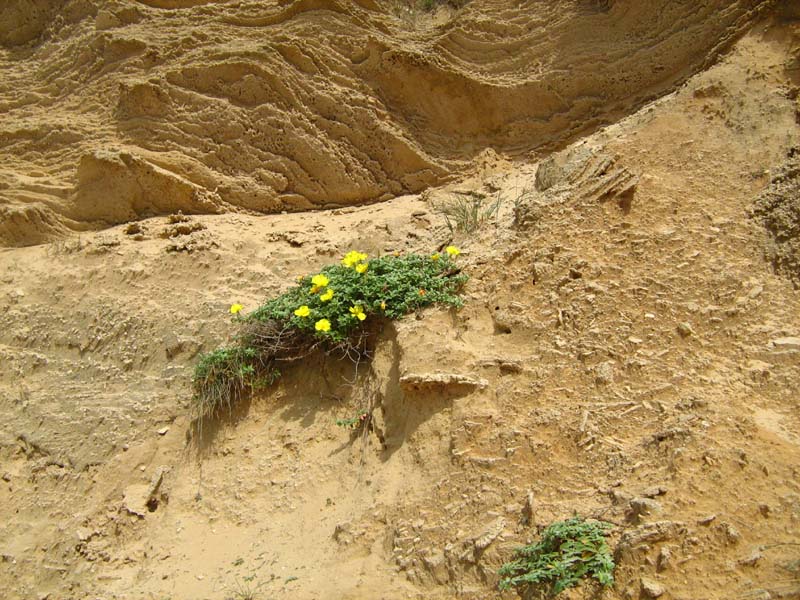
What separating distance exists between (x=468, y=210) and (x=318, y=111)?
1.48m

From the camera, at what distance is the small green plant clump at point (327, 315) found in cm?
361

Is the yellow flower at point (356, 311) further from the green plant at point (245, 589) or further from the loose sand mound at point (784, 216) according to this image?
the loose sand mound at point (784, 216)

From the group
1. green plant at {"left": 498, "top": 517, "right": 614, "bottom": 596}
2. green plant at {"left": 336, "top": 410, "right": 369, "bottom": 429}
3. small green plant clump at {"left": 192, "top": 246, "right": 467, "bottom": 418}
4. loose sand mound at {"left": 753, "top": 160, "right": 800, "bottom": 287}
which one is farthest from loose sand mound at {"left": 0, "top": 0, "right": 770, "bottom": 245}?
green plant at {"left": 498, "top": 517, "right": 614, "bottom": 596}

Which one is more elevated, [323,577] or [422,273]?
[422,273]

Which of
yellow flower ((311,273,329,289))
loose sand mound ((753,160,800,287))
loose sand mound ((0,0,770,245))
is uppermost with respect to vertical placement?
loose sand mound ((0,0,770,245))

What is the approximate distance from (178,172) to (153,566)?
113 inches

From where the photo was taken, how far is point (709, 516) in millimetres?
2303

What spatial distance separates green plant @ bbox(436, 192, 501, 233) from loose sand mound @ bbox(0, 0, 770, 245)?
432 millimetres

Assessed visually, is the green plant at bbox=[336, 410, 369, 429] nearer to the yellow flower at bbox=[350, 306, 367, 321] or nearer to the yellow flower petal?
the yellow flower at bbox=[350, 306, 367, 321]

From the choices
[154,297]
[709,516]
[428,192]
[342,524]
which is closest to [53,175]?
[154,297]

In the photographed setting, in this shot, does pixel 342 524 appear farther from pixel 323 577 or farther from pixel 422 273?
pixel 422 273

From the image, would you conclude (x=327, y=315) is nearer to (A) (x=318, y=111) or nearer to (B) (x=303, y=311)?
(B) (x=303, y=311)

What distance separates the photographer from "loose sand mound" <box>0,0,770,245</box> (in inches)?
197

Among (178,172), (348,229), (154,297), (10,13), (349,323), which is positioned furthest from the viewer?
(10,13)
